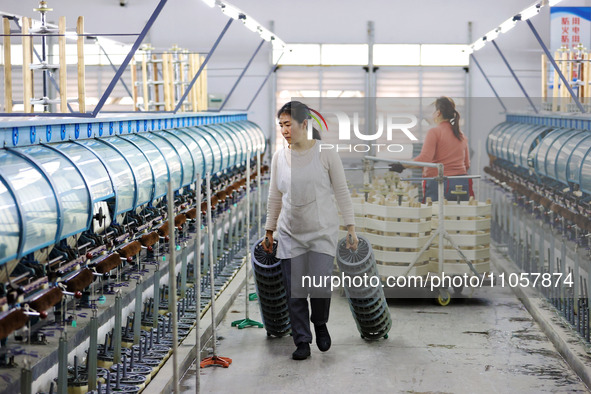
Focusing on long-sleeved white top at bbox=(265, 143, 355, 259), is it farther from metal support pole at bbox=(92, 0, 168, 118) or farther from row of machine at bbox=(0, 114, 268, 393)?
metal support pole at bbox=(92, 0, 168, 118)

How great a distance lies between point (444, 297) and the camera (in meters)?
8.19

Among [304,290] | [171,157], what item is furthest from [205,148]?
[304,290]

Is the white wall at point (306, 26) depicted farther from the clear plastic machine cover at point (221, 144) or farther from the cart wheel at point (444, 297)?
the cart wheel at point (444, 297)

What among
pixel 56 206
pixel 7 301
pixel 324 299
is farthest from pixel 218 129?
pixel 7 301

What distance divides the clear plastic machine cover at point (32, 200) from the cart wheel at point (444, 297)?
4362mm

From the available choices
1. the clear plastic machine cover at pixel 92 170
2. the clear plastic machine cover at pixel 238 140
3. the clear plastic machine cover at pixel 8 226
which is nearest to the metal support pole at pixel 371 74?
the clear plastic machine cover at pixel 238 140

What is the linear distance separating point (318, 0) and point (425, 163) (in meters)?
13.2

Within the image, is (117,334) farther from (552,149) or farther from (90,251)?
(552,149)

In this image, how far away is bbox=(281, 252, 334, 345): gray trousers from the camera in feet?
20.0

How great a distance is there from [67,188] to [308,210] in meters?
1.77

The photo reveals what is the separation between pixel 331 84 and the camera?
20.7m

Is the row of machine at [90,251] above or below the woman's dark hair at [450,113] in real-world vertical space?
below

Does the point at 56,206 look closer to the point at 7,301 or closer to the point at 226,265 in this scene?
the point at 7,301

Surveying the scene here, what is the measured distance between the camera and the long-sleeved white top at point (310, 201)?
20.1 feet
